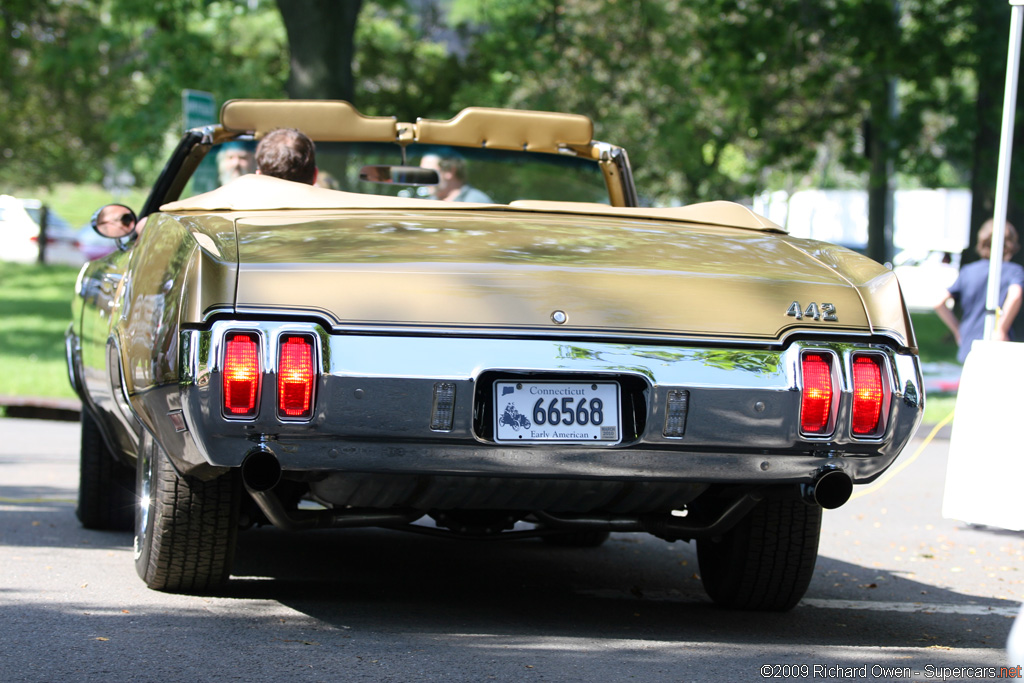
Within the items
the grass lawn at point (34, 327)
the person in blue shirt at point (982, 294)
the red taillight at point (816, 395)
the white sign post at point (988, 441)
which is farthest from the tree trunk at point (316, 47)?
Result: the red taillight at point (816, 395)

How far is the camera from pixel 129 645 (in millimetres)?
3699

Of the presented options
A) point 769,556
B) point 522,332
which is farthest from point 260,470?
point 769,556

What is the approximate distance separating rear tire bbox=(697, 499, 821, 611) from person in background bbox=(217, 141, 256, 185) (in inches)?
100

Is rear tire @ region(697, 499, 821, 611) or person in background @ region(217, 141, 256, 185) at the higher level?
person in background @ region(217, 141, 256, 185)

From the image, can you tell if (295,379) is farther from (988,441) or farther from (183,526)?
(988,441)

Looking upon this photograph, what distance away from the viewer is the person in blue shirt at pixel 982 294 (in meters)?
8.70

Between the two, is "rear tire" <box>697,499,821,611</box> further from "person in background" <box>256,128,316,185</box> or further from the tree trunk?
the tree trunk

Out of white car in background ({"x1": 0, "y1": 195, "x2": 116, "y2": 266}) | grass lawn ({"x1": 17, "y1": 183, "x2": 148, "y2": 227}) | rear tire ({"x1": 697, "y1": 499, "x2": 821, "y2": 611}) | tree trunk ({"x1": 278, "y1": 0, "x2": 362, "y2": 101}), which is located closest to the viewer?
rear tire ({"x1": 697, "y1": 499, "x2": 821, "y2": 611})

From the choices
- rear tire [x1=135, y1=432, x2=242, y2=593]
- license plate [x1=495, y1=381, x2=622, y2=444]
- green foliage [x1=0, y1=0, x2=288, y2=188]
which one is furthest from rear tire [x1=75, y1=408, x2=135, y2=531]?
green foliage [x1=0, y1=0, x2=288, y2=188]

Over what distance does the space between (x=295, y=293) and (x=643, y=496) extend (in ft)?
3.95

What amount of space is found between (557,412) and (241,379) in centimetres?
84

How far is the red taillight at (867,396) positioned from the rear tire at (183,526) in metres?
1.81

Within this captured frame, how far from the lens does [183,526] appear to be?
4180 millimetres

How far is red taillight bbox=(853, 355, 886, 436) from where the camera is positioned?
3.81 metres
